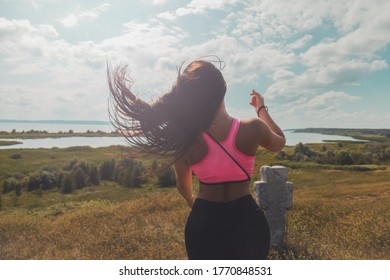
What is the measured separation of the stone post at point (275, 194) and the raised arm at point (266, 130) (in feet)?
17.3

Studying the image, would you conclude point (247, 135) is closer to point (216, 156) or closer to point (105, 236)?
point (216, 156)

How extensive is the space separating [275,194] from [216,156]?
19.8 feet

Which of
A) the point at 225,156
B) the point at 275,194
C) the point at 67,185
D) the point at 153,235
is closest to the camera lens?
the point at 225,156

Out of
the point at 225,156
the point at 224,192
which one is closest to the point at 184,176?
the point at 224,192

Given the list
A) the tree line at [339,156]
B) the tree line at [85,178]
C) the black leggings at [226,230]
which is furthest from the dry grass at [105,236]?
the tree line at [339,156]

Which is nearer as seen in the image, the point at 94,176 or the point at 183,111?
the point at 183,111

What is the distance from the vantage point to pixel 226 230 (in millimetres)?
2537

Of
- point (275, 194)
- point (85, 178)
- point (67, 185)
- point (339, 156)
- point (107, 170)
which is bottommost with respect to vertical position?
point (339, 156)

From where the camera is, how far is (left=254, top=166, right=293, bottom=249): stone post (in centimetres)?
806

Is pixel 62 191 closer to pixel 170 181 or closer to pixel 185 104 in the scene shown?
pixel 170 181

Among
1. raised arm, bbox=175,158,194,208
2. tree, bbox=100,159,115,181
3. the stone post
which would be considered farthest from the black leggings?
tree, bbox=100,159,115,181

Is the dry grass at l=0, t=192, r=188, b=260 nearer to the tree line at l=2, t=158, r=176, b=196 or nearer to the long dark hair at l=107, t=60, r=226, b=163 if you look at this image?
the long dark hair at l=107, t=60, r=226, b=163

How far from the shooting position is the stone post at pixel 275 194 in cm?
806
